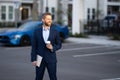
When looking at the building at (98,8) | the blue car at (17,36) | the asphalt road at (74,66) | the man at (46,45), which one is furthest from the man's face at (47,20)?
the building at (98,8)

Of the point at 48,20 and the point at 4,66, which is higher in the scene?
the point at 48,20

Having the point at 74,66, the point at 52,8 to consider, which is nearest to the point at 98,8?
the point at 52,8

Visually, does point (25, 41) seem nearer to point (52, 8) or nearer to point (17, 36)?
point (17, 36)

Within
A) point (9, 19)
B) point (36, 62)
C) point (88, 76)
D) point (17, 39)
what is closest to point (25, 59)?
point (88, 76)

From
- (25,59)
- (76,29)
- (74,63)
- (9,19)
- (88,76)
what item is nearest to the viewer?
(88,76)

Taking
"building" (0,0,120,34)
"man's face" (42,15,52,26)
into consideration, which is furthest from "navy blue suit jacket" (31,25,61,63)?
"building" (0,0,120,34)

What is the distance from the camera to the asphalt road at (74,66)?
1289 cm

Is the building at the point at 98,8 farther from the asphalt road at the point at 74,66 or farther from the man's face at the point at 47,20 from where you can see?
the man's face at the point at 47,20

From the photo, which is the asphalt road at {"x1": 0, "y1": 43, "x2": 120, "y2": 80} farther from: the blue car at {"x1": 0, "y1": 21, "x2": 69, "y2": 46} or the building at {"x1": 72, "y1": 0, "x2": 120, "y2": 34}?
the building at {"x1": 72, "y1": 0, "x2": 120, "y2": 34}

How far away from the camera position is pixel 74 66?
15.4 meters

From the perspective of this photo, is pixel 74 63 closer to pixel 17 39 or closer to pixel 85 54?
pixel 85 54

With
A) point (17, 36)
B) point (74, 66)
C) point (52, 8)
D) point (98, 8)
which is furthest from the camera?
point (52, 8)

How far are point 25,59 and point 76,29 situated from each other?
50.1ft

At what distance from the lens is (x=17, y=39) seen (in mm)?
24031
